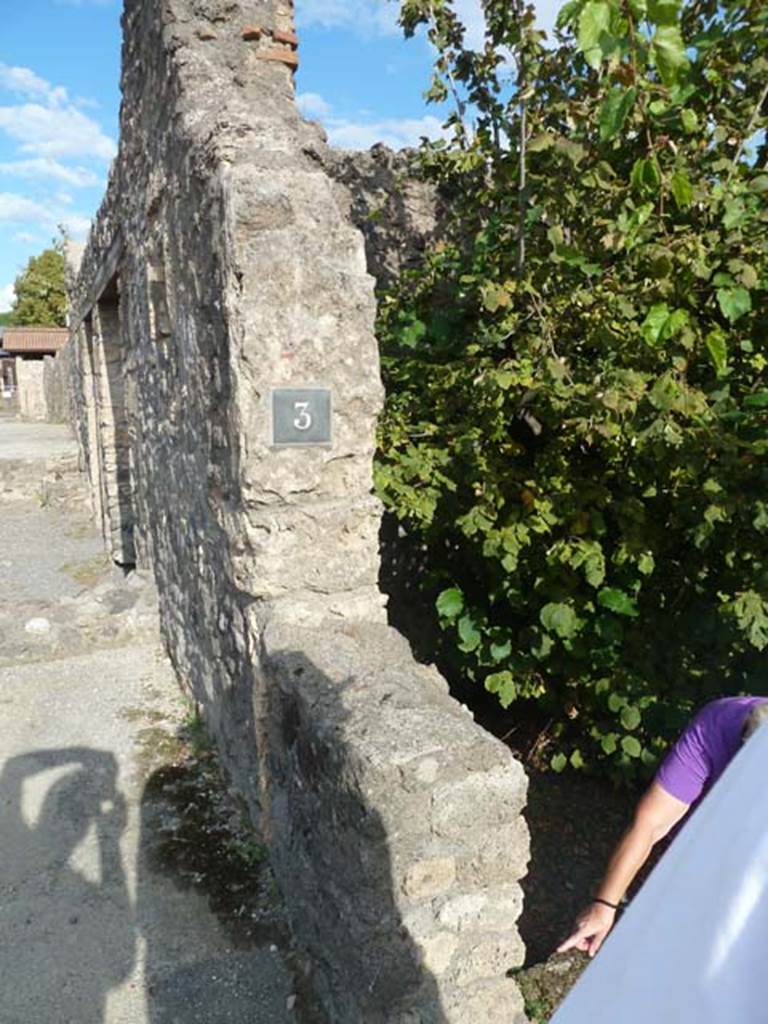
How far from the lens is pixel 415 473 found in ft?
9.55

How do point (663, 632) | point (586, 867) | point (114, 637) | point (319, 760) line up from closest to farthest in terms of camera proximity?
point (319, 760)
point (663, 632)
point (586, 867)
point (114, 637)

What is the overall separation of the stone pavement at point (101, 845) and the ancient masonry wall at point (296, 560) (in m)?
0.23

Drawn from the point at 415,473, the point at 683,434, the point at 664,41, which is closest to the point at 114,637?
the point at 415,473

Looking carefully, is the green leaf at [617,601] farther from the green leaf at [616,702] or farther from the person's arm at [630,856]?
the person's arm at [630,856]

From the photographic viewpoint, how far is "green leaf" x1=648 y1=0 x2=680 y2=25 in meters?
1.55

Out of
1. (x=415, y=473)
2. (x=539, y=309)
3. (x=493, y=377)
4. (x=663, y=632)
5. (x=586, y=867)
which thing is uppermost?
(x=539, y=309)

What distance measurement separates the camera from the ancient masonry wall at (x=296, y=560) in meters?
1.76

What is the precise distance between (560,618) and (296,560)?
3.83 ft

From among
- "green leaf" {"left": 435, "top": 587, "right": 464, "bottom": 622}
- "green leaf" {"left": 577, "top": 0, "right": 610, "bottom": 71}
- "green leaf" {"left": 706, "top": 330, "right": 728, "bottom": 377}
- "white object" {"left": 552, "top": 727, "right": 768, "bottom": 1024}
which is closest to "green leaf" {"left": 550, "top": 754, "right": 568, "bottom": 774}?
"green leaf" {"left": 435, "top": 587, "right": 464, "bottom": 622}

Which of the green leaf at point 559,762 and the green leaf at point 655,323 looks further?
the green leaf at point 559,762

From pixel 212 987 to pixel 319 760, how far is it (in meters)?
0.76

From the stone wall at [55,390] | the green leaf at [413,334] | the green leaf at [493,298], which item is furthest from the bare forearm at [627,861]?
the stone wall at [55,390]

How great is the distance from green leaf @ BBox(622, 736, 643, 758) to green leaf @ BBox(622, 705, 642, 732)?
0.39 ft

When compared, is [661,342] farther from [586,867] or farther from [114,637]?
[114,637]
